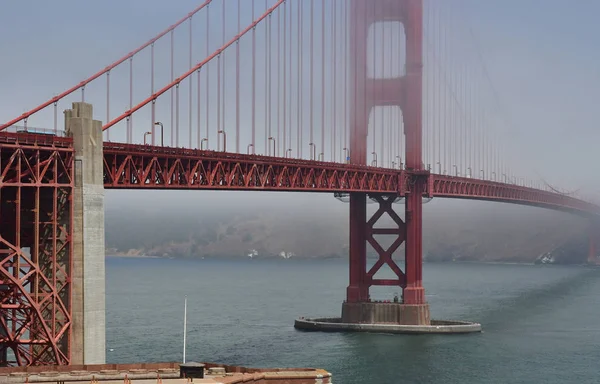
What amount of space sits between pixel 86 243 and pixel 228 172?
1882 cm

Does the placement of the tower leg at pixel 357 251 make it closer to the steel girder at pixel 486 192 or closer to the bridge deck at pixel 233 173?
the bridge deck at pixel 233 173

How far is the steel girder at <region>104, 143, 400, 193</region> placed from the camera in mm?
57000

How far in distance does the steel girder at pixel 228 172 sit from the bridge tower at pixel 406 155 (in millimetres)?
2836

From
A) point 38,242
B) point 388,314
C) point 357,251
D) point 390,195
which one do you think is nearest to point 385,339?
point 388,314

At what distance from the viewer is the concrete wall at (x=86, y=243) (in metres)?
50.5

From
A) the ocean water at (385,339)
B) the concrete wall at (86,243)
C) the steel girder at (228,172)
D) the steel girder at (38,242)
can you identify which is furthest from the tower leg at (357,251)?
the steel girder at (38,242)

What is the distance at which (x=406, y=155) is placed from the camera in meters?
97.2

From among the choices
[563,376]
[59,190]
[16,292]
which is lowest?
[563,376]

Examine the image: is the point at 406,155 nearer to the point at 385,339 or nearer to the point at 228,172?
the point at 385,339

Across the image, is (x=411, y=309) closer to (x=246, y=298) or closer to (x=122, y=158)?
(x=122, y=158)

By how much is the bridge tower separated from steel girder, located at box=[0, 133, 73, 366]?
43.3 metres

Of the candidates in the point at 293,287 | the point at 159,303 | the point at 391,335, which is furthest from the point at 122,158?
the point at 293,287

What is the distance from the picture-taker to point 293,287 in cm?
17750

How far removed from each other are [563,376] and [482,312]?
134 ft
